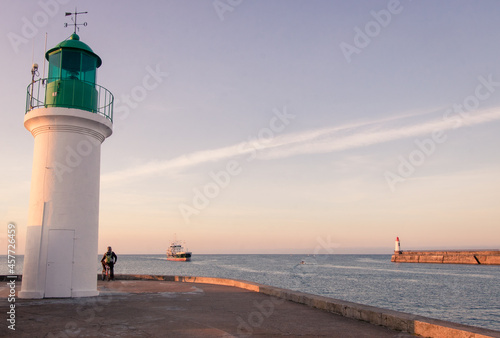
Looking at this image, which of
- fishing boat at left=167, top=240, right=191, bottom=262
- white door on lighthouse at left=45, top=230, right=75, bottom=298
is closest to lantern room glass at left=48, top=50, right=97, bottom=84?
white door on lighthouse at left=45, top=230, right=75, bottom=298

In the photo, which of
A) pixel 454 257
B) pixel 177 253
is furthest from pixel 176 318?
pixel 177 253

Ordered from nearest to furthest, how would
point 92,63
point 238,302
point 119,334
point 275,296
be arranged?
point 119,334 → point 238,302 → point 275,296 → point 92,63

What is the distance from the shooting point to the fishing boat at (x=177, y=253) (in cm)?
14962

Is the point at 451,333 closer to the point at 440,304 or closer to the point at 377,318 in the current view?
the point at 377,318

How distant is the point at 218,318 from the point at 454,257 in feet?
366

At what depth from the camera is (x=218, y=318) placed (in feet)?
29.6

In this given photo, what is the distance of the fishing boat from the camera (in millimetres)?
149625

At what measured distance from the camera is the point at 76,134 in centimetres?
1284

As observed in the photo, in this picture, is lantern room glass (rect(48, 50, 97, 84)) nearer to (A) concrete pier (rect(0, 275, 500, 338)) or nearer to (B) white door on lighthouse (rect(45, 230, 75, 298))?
(B) white door on lighthouse (rect(45, 230, 75, 298))

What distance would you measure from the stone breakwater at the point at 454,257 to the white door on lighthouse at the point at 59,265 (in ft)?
336

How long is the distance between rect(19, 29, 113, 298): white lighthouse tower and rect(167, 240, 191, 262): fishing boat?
138783mm

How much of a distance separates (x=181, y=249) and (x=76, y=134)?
15401cm

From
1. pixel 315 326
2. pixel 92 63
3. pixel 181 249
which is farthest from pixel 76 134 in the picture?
pixel 181 249

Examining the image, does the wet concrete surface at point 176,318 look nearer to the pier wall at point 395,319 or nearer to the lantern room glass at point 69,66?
the pier wall at point 395,319
